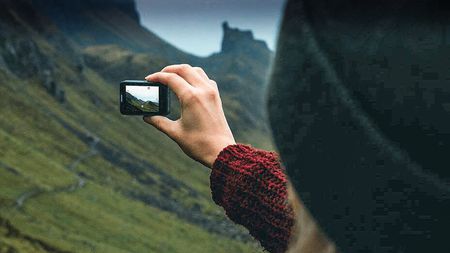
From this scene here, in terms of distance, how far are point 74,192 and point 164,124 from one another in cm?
13137

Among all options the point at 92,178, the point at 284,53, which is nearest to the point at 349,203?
the point at 284,53

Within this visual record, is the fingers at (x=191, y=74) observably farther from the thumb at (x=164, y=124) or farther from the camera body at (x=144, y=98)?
the camera body at (x=144, y=98)

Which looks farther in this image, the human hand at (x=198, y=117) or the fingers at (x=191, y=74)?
the fingers at (x=191, y=74)

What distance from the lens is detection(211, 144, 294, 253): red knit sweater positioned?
8.90ft

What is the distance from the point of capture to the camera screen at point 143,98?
12.4 ft

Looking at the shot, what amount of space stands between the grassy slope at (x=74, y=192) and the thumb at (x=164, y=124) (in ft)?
272

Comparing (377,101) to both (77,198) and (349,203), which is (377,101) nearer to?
(349,203)

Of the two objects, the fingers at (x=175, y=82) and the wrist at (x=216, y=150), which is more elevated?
the fingers at (x=175, y=82)

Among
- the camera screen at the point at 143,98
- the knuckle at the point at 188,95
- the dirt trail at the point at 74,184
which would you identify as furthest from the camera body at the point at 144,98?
the dirt trail at the point at 74,184

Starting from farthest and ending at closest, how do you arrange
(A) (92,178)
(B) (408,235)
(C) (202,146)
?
(A) (92,178), (C) (202,146), (B) (408,235)

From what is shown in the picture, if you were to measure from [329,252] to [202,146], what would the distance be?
4.37ft

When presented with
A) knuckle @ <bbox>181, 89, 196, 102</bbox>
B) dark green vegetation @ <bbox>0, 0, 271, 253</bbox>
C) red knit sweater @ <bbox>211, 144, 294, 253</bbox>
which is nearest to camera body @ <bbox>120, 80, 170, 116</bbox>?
knuckle @ <bbox>181, 89, 196, 102</bbox>

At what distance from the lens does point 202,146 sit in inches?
121

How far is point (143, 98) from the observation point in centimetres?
399
